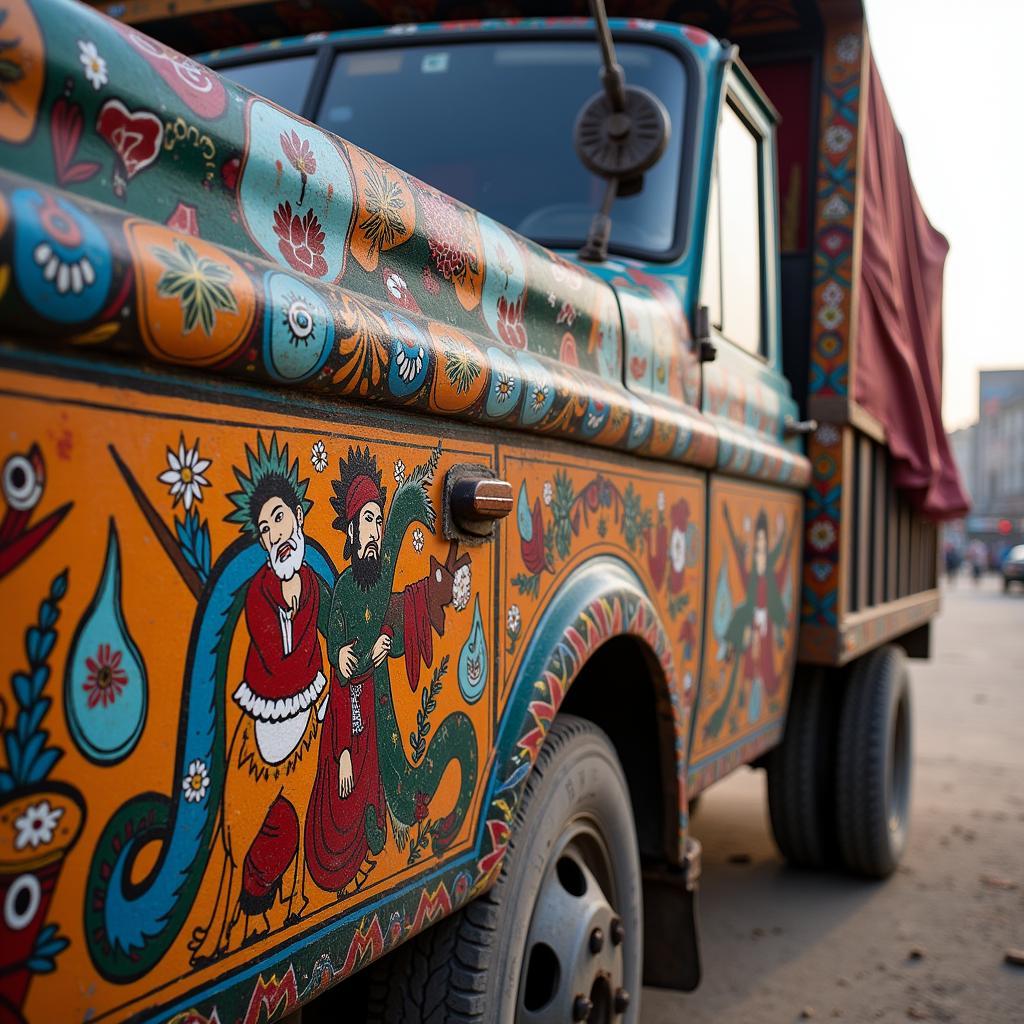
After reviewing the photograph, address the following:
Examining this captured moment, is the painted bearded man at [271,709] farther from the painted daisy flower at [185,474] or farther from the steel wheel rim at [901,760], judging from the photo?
the steel wheel rim at [901,760]

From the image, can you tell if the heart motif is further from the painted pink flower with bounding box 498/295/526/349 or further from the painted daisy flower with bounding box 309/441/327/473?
the painted pink flower with bounding box 498/295/526/349

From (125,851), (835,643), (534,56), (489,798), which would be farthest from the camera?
(835,643)

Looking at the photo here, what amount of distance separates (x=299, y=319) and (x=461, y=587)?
0.47 m

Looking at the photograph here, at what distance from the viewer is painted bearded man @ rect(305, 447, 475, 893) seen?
3.66 feet

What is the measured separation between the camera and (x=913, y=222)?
14.6 ft

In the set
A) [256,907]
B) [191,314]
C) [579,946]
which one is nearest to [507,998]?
[579,946]

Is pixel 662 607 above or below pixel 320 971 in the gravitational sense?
above

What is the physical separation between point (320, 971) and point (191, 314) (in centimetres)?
65

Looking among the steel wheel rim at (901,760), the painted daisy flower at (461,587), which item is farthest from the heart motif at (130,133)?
the steel wheel rim at (901,760)

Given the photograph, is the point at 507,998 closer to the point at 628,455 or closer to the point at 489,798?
the point at 489,798

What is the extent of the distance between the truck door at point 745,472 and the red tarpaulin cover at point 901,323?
20.3 inches

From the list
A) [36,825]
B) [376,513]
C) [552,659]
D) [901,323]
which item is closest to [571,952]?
[552,659]

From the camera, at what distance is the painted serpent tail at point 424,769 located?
121 centimetres

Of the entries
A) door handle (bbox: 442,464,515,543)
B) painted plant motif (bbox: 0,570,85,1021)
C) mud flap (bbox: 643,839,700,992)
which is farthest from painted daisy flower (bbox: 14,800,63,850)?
mud flap (bbox: 643,839,700,992)
